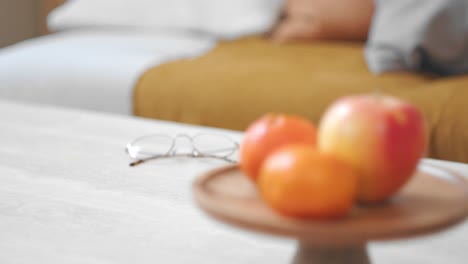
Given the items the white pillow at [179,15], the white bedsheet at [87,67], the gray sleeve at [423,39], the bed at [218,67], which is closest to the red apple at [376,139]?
the bed at [218,67]

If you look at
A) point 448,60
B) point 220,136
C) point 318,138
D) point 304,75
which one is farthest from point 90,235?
point 448,60

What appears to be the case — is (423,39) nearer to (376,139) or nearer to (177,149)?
(177,149)

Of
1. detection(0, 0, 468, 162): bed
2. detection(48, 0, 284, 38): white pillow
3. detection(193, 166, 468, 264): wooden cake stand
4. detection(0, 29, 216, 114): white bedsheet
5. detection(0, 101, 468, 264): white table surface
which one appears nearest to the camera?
detection(193, 166, 468, 264): wooden cake stand

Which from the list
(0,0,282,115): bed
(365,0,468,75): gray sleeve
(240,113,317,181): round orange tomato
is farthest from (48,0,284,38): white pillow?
(240,113,317,181): round orange tomato

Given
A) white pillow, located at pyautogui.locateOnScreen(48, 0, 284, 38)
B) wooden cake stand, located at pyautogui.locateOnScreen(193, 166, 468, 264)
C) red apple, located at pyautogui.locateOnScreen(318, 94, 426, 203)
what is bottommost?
wooden cake stand, located at pyautogui.locateOnScreen(193, 166, 468, 264)

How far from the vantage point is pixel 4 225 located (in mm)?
792

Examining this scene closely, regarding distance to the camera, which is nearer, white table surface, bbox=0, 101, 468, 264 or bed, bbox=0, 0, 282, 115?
white table surface, bbox=0, 101, 468, 264

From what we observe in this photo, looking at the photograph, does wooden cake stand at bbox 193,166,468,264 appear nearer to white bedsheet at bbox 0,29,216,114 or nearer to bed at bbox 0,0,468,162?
bed at bbox 0,0,468,162

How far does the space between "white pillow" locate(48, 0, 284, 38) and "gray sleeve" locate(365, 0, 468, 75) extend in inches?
22.9

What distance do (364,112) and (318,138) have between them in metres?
0.06

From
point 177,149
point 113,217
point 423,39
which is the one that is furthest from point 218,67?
point 113,217

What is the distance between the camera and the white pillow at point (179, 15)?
2.39m

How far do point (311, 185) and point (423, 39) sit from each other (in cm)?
141

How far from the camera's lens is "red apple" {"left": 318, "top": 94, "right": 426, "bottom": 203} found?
0.51 meters
